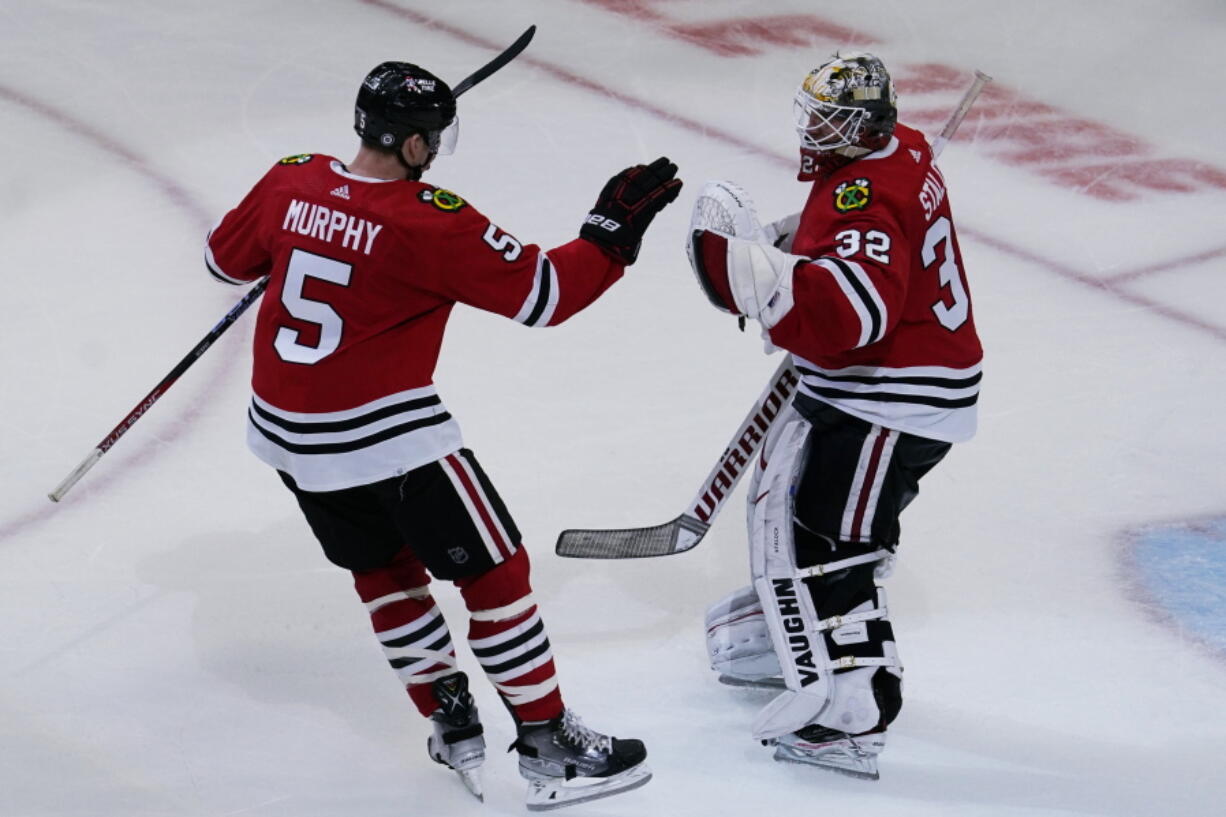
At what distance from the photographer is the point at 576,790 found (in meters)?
2.87

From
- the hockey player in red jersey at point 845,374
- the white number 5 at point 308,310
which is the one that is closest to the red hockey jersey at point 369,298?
the white number 5 at point 308,310

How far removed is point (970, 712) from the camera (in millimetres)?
3135

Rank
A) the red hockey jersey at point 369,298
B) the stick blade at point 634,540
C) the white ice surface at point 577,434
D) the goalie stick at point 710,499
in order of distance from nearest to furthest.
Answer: the red hockey jersey at point 369,298, the white ice surface at point 577,434, the goalie stick at point 710,499, the stick blade at point 634,540

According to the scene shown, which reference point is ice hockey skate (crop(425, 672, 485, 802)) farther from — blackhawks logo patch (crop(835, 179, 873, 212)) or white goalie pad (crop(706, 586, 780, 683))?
blackhawks logo patch (crop(835, 179, 873, 212))

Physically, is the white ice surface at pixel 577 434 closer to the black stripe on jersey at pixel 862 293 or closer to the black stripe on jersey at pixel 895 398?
the black stripe on jersey at pixel 895 398

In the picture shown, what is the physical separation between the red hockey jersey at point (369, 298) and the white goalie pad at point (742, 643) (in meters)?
0.76

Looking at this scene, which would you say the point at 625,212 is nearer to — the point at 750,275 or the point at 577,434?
the point at 750,275

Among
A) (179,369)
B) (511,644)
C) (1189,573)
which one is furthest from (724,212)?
(1189,573)

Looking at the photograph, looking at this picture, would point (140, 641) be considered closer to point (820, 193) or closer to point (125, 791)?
point (125, 791)

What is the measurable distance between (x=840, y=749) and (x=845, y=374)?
67cm

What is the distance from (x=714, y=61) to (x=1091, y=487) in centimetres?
270

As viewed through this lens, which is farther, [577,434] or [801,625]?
[577,434]

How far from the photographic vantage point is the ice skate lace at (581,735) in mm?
2861

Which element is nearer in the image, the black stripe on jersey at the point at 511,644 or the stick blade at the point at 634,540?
the black stripe on jersey at the point at 511,644
